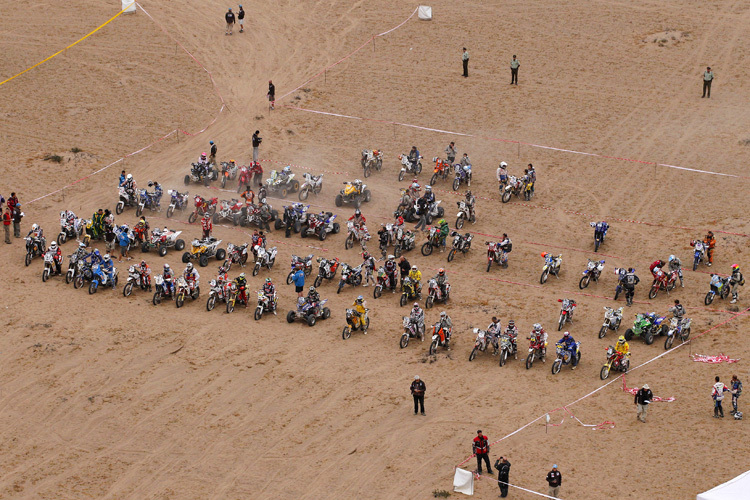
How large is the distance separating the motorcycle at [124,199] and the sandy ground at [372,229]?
1.22 ft

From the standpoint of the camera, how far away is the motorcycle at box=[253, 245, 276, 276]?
121ft

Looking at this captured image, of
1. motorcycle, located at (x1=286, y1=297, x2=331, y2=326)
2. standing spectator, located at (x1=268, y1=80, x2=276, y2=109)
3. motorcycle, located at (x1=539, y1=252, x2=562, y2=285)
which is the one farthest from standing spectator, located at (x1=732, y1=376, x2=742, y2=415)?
standing spectator, located at (x1=268, y1=80, x2=276, y2=109)

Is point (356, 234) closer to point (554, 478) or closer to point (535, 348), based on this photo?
point (535, 348)

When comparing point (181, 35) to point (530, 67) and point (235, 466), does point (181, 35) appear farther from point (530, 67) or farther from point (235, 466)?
point (235, 466)

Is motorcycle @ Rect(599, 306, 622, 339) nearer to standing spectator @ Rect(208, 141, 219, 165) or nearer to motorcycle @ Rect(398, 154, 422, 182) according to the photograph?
motorcycle @ Rect(398, 154, 422, 182)

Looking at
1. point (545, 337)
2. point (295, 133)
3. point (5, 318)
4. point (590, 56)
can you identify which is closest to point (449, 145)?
point (295, 133)

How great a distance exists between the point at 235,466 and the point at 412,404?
5236 mm

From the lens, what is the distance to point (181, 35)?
176 feet

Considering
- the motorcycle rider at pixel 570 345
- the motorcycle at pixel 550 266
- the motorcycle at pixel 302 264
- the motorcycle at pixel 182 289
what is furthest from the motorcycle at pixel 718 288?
the motorcycle at pixel 182 289

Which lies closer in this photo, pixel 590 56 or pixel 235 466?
pixel 235 466

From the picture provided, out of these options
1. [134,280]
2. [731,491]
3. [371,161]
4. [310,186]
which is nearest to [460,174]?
[371,161]

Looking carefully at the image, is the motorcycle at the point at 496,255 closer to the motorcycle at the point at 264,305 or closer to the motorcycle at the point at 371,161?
the motorcycle at the point at 264,305


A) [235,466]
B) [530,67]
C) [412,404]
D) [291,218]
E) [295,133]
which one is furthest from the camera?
[530,67]

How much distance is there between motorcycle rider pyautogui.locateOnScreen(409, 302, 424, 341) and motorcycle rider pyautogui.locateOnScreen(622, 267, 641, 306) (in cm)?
713
